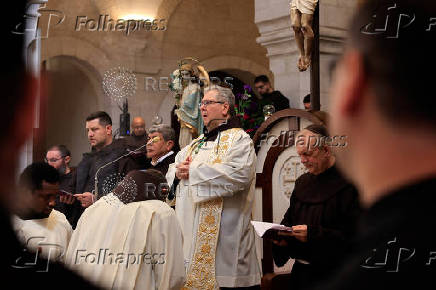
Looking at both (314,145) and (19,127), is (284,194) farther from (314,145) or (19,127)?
(19,127)

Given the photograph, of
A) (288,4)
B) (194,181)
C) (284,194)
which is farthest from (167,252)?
(288,4)

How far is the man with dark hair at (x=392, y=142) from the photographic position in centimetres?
85

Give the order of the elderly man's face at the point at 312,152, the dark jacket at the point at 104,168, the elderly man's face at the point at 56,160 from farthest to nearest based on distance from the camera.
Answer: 1. the elderly man's face at the point at 56,160
2. the dark jacket at the point at 104,168
3. the elderly man's face at the point at 312,152

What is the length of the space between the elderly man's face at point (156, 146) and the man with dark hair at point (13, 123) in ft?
20.0

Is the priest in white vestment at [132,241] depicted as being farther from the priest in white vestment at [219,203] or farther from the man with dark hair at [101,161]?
the man with dark hair at [101,161]

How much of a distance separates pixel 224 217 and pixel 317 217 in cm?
192

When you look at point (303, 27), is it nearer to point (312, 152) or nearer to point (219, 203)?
point (219, 203)

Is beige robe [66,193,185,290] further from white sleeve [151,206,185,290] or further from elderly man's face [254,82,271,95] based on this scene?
elderly man's face [254,82,271,95]

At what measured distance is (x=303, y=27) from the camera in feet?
26.3

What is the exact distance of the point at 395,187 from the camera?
2.87ft

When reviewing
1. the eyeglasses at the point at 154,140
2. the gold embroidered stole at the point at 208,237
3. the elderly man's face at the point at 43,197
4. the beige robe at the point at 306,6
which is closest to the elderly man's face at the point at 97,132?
the eyeglasses at the point at 154,140

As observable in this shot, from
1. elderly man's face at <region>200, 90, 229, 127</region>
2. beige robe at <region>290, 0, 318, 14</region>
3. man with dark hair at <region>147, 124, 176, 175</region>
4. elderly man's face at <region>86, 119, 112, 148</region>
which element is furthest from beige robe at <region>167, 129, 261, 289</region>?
beige robe at <region>290, 0, 318, 14</region>

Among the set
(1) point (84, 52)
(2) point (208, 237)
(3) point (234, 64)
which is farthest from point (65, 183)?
(3) point (234, 64)

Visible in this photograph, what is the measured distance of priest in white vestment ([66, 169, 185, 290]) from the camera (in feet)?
13.7
